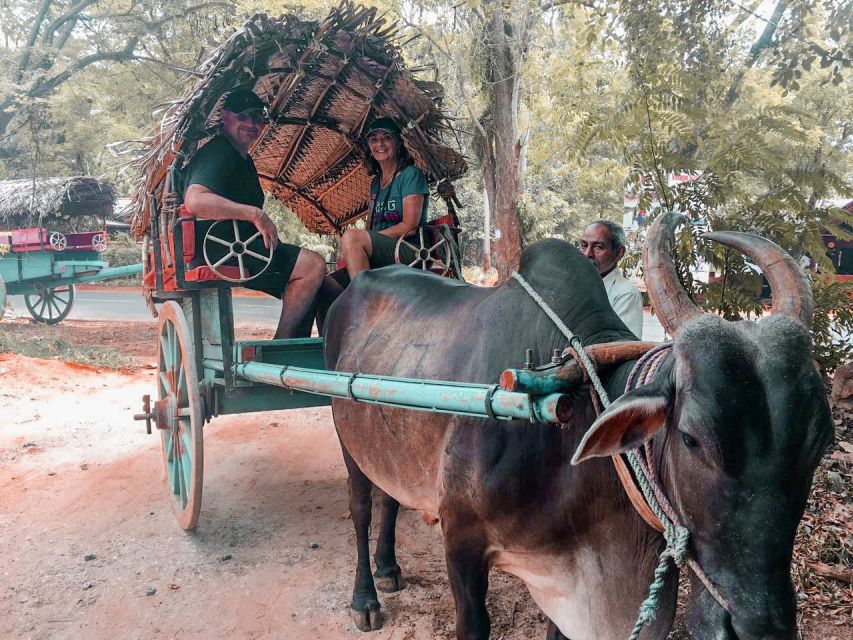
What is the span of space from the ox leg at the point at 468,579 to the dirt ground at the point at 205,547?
78cm

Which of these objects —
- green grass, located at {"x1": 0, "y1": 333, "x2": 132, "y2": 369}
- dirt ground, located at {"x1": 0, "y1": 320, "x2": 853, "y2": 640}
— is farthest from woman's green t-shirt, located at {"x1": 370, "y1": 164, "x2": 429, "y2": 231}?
green grass, located at {"x1": 0, "y1": 333, "x2": 132, "y2": 369}

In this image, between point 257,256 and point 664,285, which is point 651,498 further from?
point 257,256

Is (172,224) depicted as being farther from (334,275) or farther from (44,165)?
(44,165)

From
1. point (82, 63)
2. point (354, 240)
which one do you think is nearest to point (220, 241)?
point (354, 240)

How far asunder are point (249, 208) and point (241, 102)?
851 mm

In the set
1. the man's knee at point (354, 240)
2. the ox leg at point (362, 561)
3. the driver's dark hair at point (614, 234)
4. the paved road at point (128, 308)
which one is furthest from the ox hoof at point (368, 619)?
the paved road at point (128, 308)

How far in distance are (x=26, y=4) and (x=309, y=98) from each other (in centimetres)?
1560

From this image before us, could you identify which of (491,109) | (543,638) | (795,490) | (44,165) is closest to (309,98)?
(543,638)

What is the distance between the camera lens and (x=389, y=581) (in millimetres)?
3648

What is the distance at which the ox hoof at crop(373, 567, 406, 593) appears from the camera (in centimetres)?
364

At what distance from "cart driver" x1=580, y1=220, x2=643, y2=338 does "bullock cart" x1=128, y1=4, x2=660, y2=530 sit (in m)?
1.10

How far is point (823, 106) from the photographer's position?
986 centimetres

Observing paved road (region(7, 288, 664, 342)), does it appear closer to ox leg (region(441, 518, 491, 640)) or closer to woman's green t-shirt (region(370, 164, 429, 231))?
woman's green t-shirt (region(370, 164, 429, 231))

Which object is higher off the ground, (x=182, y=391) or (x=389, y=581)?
(x=182, y=391)
